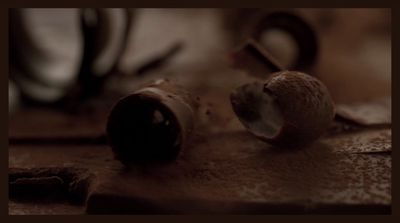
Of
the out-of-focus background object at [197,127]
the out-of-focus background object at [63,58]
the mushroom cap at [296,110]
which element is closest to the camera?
the out-of-focus background object at [197,127]

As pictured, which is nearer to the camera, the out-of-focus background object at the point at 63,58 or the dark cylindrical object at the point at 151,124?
the dark cylindrical object at the point at 151,124

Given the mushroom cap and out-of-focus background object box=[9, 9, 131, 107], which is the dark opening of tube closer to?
the mushroom cap

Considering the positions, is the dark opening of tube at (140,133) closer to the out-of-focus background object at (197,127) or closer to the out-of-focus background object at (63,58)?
the out-of-focus background object at (197,127)

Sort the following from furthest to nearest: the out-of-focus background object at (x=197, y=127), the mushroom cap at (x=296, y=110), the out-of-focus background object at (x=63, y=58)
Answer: the out-of-focus background object at (x=63, y=58) → the mushroom cap at (x=296, y=110) → the out-of-focus background object at (x=197, y=127)

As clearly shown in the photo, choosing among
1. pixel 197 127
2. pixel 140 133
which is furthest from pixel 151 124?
pixel 197 127

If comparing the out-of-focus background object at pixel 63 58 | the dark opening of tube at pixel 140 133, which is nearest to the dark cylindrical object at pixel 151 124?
the dark opening of tube at pixel 140 133

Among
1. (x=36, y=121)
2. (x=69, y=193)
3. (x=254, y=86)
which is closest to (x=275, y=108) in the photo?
(x=254, y=86)

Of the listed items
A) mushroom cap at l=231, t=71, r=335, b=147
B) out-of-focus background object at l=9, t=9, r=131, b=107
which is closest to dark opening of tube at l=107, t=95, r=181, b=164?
mushroom cap at l=231, t=71, r=335, b=147

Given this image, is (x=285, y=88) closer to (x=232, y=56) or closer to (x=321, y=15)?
(x=232, y=56)

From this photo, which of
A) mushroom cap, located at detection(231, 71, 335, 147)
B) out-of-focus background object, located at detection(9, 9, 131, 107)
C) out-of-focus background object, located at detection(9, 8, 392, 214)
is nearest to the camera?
out-of-focus background object, located at detection(9, 8, 392, 214)

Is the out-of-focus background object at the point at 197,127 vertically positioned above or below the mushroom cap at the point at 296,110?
below
